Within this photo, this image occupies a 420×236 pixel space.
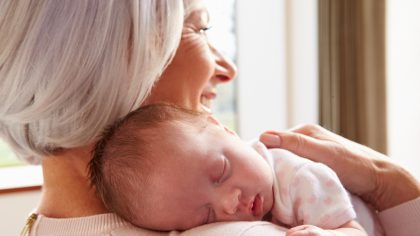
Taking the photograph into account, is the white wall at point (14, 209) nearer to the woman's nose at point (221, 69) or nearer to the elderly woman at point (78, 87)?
the woman's nose at point (221, 69)

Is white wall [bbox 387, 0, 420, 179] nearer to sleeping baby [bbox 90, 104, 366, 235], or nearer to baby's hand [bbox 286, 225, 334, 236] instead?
sleeping baby [bbox 90, 104, 366, 235]

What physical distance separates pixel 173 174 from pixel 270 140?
318 mm

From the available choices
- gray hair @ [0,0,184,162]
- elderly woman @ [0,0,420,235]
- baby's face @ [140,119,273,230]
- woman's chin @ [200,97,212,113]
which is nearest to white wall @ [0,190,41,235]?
woman's chin @ [200,97,212,113]

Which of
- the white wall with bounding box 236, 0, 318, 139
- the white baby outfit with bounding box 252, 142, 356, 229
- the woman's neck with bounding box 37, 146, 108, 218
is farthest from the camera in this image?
the white wall with bounding box 236, 0, 318, 139

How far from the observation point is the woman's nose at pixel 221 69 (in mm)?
1756

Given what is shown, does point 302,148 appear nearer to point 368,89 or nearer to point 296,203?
point 296,203

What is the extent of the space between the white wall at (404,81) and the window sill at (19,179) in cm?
207

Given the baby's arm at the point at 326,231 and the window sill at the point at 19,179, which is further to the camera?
the window sill at the point at 19,179

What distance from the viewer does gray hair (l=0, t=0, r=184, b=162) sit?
1.13 m

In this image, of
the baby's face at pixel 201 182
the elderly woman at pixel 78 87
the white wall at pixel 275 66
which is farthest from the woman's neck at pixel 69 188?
the white wall at pixel 275 66

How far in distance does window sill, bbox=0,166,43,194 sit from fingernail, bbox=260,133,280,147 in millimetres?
2191

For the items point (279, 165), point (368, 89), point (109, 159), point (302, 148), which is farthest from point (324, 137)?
point (368, 89)

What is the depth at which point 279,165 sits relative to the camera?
1.25 meters

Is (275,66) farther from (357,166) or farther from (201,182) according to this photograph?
(201,182)
